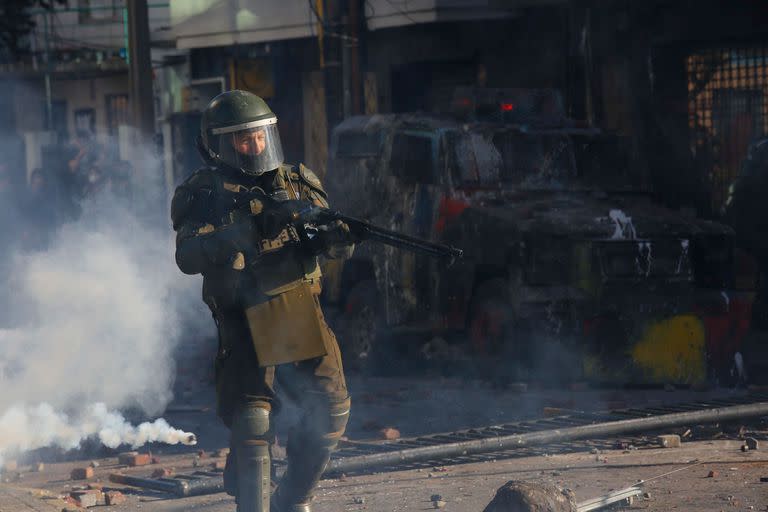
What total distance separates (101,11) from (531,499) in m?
35.5

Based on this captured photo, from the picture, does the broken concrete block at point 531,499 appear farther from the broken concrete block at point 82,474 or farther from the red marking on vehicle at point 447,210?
the red marking on vehicle at point 447,210

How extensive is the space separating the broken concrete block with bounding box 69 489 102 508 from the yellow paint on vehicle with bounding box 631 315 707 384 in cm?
420

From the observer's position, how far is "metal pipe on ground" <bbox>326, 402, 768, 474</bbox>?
775 centimetres

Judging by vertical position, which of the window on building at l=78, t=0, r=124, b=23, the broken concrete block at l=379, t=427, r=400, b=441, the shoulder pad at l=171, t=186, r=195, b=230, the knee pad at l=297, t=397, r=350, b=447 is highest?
the window on building at l=78, t=0, r=124, b=23

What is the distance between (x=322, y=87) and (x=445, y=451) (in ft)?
51.6

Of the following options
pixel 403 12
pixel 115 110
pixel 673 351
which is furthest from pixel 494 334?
pixel 115 110

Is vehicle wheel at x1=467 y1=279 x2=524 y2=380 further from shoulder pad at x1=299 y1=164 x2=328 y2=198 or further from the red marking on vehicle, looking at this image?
shoulder pad at x1=299 y1=164 x2=328 y2=198

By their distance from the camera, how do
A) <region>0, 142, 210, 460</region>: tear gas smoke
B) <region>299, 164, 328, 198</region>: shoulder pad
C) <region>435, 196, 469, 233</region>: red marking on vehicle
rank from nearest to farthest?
<region>299, 164, 328, 198</region>: shoulder pad < <region>0, 142, 210, 460</region>: tear gas smoke < <region>435, 196, 469, 233</region>: red marking on vehicle

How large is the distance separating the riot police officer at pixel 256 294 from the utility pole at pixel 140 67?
1126cm

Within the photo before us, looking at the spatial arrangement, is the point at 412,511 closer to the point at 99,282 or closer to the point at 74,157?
the point at 99,282

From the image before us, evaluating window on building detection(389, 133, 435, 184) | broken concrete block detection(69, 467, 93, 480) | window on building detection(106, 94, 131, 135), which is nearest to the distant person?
window on building detection(389, 133, 435, 184)

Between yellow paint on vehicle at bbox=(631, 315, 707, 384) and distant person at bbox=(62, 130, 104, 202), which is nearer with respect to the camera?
yellow paint on vehicle at bbox=(631, 315, 707, 384)

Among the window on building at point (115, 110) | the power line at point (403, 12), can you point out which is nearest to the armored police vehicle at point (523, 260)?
the power line at point (403, 12)

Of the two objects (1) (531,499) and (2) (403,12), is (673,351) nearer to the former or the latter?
(1) (531,499)
